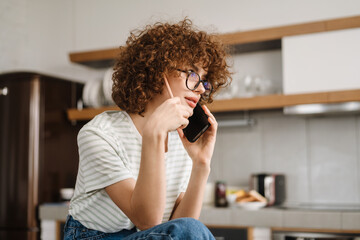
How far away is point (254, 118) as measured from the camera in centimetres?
334

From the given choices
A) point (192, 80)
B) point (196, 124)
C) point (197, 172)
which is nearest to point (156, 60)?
point (192, 80)

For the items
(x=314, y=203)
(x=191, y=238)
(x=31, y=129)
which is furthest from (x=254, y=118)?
(x=191, y=238)

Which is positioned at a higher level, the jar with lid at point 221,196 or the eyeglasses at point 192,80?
the eyeglasses at point 192,80

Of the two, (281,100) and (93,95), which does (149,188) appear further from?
(93,95)

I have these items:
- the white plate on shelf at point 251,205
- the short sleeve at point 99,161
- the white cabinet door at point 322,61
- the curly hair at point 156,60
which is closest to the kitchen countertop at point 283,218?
the white plate on shelf at point 251,205

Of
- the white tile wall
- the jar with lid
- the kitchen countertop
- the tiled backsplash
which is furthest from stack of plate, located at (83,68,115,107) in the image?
the white tile wall

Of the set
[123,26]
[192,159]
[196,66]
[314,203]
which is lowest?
[314,203]

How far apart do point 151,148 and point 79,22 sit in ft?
10.2

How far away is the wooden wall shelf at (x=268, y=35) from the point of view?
9.26 ft

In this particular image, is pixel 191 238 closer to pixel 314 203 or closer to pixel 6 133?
pixel 314 203

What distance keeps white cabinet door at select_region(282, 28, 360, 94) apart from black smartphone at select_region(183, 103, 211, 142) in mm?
1685

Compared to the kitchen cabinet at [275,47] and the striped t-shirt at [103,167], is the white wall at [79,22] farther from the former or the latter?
the striped t-shirt at [103,167]

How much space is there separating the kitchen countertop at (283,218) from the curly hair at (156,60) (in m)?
1.36

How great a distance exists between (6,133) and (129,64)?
2.20m
